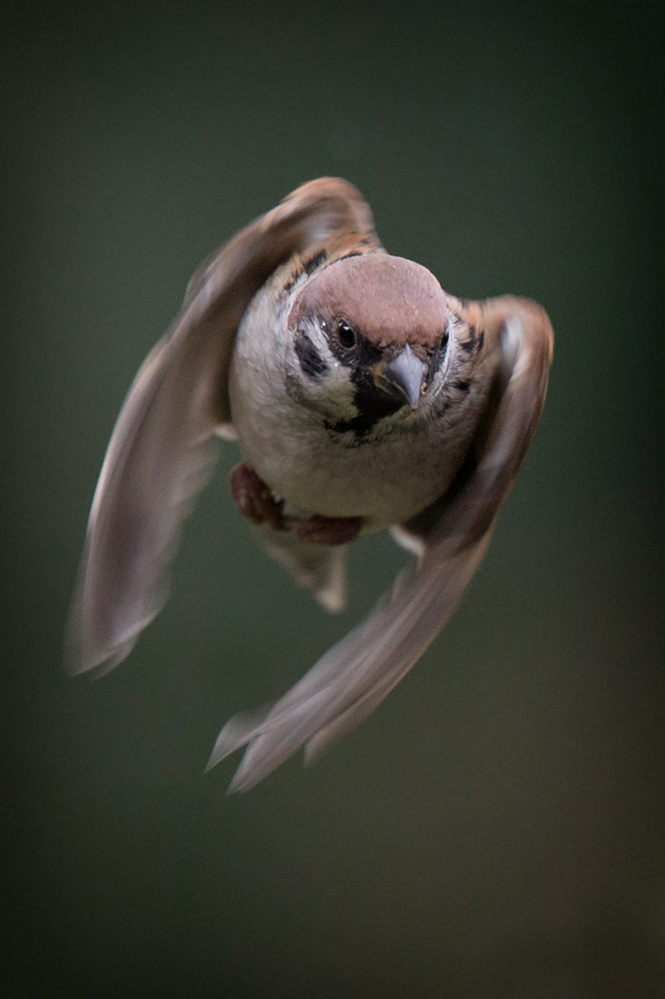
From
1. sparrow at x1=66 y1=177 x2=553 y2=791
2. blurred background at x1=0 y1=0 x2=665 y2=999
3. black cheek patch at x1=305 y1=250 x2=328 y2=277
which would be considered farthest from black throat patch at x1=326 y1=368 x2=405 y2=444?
blurred background at x1=0 y1=0 x2=665 y2=999

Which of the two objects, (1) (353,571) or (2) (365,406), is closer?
(2) (365,406)

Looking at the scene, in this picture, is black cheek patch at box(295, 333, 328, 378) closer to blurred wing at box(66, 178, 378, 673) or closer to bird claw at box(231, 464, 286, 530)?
blurred wing at box(66, 178, 378, 673)

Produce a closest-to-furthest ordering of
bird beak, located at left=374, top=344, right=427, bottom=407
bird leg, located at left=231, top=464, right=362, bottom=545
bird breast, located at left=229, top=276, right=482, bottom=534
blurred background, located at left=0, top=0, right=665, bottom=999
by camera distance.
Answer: bird beak, located at left=374, top=344, right=427, bottom=407
bird breast, located at left=229, top=276, right=482, bottom=534
bird leg, located at left=231, top=464, right=362, bottom=545
blurred background, located at left=0, top=0, right=665, bottom=999

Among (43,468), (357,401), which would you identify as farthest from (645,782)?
(357,401)

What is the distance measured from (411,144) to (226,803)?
95cm

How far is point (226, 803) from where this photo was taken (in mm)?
1476

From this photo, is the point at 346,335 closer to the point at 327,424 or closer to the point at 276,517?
the point at 327,424

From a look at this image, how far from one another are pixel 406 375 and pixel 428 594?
17 cm

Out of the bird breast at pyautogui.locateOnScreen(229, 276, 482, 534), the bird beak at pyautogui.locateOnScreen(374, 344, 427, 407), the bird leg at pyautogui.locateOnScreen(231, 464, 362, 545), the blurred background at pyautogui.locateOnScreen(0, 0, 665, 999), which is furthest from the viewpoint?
the blurred background at pyautogui.locateOnScreen(0, 0, 665, 999)

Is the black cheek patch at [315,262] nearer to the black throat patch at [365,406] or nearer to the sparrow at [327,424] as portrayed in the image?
the sparrow at [327,424]

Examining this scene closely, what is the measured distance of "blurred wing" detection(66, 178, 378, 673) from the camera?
669mm

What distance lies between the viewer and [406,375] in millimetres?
600

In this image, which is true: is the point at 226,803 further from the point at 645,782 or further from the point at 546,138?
the point at 546,138

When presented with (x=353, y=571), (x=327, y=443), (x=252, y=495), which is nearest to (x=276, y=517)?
(x=252, y=495)
